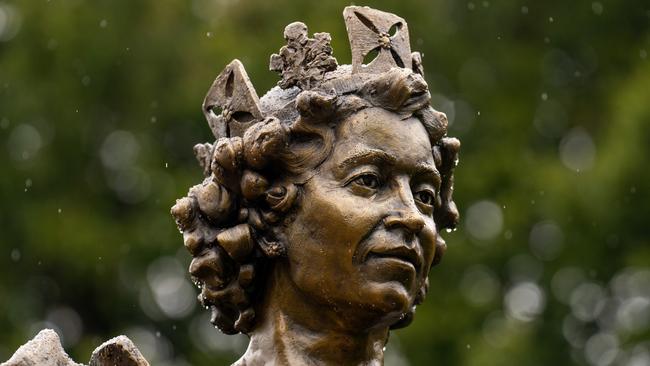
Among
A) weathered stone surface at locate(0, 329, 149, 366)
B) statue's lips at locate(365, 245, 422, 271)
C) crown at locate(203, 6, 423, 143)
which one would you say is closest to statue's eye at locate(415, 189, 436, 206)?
statue's lips at locate(365, 245, 422, 271)

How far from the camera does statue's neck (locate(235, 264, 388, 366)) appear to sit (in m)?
9.59

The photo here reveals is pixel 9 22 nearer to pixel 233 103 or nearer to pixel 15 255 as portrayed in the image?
pixel 15 255

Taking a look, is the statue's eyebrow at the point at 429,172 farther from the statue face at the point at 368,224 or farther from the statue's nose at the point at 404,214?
the statue's nose at the point at 404,214

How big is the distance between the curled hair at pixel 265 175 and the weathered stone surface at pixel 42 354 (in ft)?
2.27

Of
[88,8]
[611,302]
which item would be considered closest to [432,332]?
[611,302]

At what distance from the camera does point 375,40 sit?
9789mm

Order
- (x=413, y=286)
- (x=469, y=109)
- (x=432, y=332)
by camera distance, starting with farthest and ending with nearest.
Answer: (x=469, y=109) < (x=432, y=332) < (x=413, y=286)

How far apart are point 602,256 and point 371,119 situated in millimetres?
9559

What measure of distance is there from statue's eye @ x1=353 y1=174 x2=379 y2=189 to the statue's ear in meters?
0.51

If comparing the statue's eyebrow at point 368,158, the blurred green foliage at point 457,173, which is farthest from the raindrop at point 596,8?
the statue's eyebrow at point 368,158

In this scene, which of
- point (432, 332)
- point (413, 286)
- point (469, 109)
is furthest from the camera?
point (469, 109)

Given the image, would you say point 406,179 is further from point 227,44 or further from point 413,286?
point 227,44

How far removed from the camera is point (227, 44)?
2038cm

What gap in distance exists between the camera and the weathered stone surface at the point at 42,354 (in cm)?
910
